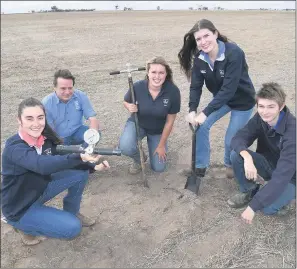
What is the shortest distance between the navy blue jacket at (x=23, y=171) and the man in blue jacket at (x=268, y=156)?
1.54m

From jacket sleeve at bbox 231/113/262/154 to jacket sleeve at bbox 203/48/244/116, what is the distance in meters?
0.48

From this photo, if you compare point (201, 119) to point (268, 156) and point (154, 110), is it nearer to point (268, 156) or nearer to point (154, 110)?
point (154, 110)

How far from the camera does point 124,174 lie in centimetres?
469

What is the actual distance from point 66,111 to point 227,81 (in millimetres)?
1997

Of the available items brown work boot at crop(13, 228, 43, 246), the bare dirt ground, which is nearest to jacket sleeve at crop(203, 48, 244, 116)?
the bare dirt ground

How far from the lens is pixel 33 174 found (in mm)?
3088

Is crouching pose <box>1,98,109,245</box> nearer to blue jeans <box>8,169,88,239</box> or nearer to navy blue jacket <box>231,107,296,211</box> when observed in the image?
blue jeans <box>8,169,88,239</box>

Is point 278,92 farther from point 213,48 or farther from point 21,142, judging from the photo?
point 21,142

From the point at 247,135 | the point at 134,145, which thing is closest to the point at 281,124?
the point at 247,135

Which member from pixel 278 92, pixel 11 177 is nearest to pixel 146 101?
pixel 278 92

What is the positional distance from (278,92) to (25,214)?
97.7 inches

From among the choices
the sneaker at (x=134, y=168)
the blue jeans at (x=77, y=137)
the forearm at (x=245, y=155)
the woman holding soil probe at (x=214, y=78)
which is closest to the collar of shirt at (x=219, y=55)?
the woman holding soil probe at (x=214, y=78)

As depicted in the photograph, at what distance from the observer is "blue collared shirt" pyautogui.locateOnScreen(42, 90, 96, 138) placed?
14.6 ft

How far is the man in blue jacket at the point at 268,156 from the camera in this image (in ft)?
9.80
